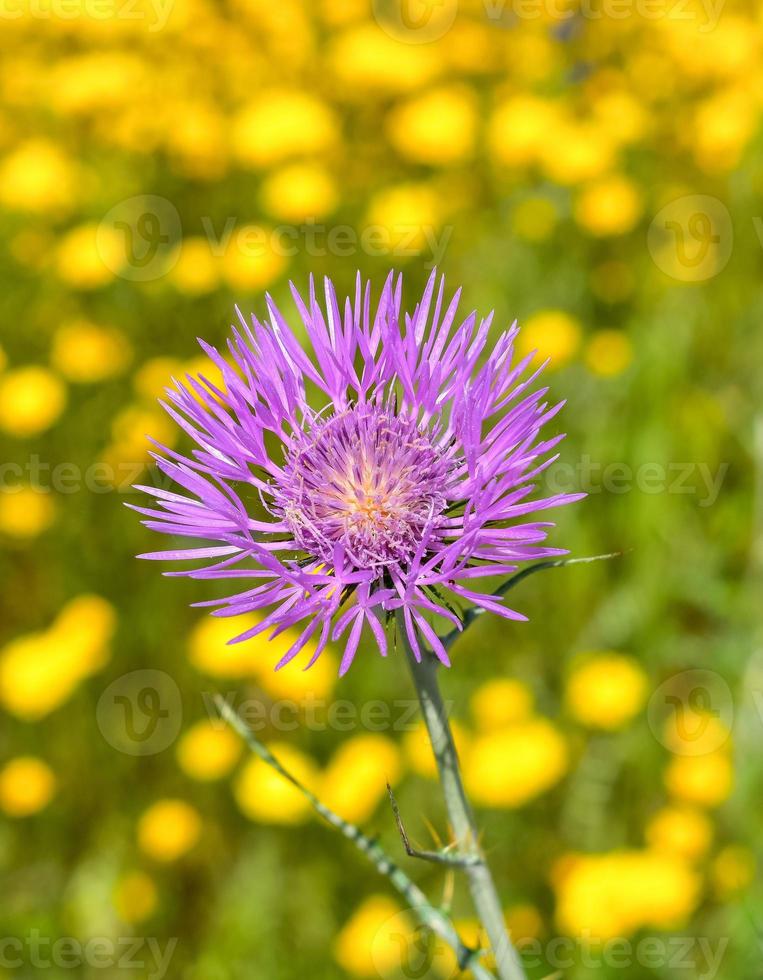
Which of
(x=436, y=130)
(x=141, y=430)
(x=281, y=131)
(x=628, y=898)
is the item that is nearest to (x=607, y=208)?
(x=436, y=130)

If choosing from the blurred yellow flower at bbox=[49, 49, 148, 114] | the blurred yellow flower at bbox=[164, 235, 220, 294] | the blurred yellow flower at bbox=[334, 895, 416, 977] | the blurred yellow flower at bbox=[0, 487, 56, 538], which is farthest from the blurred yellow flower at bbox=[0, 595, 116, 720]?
the blurred yellow flower at bbox=[49, 49, 148, 114]

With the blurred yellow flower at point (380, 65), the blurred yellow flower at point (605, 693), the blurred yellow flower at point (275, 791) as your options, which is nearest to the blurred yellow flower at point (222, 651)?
the blurred yellow flower at point (275, 791)

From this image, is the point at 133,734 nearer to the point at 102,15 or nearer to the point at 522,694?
the point at 522,694

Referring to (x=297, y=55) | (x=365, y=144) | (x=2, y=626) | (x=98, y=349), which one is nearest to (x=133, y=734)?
(x=2, y=626)

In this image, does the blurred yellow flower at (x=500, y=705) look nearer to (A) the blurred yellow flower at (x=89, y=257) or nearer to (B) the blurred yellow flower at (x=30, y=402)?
(B) the blurred yellow flower at (x=30, y=402)

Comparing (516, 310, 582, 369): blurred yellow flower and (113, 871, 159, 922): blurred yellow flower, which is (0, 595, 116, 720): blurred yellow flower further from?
(516, 310, 582, 369): blurred yellow flower

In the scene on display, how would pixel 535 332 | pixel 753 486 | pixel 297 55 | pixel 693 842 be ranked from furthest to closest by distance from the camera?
pixel 297 55
pixel 535 332
pixel 753 486
pixel 693 842

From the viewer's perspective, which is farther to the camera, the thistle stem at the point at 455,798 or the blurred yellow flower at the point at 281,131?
the blurred yellow flower at the point at 281,131
